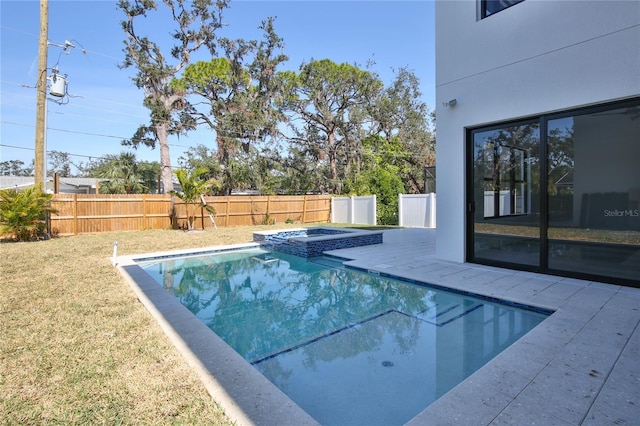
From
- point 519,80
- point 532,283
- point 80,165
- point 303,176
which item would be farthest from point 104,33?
point 80,165

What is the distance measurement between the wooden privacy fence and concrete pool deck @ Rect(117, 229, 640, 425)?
9.17 meters

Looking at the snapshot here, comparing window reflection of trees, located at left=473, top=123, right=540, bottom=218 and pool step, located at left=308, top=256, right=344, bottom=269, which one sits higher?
window reflection of trees, located at left=473, top=123, right=540, bottom=218

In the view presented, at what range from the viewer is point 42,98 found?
10.6m

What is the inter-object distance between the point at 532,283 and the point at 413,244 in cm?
425

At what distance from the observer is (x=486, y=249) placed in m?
5.97

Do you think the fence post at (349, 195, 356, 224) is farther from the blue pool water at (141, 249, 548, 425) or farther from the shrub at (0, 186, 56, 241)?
the shrub at (0, 186, 56, 241)

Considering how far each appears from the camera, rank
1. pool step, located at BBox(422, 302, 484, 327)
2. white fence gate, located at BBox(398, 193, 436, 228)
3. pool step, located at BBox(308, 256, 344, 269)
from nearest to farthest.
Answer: pool step, located at BBox(422, 302, 484, 327), pool step, located at BBox(308, 256, 344, 269), white fence gate, located at BBox(398, 193, 436, 228)

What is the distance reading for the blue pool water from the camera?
2.48 metres

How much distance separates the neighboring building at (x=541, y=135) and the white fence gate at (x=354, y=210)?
9.08 meters

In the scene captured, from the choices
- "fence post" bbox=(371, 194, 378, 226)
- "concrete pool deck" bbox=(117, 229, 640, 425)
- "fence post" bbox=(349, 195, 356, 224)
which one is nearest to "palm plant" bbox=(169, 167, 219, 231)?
"fence post" bbox=(349, 195, 356, 224)

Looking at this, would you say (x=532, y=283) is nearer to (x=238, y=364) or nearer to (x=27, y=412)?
(x=238, y=364)

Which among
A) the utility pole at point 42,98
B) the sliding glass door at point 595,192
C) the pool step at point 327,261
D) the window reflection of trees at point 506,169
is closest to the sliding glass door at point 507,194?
the window reflection of trees at point 506,169

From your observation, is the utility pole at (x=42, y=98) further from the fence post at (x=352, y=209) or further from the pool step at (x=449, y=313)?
the fence post at (x=352, y=209)

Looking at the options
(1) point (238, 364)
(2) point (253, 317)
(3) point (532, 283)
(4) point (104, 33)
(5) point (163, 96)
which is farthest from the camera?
(5) point (163, 96)
